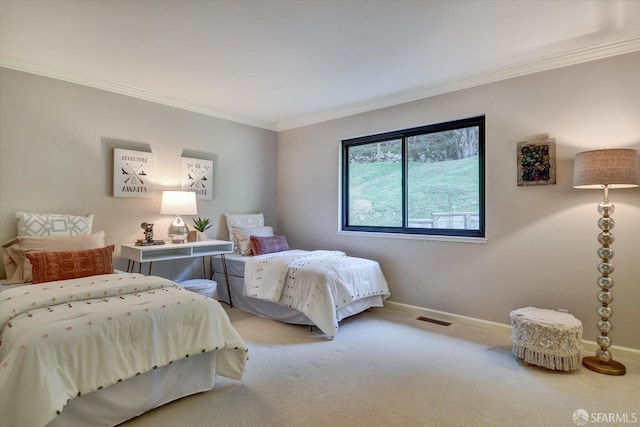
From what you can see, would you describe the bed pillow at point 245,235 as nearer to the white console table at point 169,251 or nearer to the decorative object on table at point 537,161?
the white console table at point 169,251

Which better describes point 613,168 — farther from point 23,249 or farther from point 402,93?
point 23,249

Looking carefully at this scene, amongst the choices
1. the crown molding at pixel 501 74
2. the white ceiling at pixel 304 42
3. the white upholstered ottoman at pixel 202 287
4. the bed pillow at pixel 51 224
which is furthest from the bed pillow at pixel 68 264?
the crown molding at pixel 501 74

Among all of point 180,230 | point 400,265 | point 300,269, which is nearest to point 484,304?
point 400,265

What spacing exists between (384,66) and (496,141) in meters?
1.30

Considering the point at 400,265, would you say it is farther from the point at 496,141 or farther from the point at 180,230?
the point at 180,230

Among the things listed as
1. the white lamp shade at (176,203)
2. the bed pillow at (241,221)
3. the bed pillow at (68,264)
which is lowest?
the bed pillow at (68,264)

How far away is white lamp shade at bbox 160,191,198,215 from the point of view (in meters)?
3.68

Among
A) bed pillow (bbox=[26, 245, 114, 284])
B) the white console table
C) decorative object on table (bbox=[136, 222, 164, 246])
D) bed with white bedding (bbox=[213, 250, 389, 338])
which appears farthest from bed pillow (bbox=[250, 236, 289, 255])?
bed pillow (bbox=[26, 245, 114, 284])

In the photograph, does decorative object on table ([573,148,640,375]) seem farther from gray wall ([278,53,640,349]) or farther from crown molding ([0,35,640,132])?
crown molding ([0,35,640,132])

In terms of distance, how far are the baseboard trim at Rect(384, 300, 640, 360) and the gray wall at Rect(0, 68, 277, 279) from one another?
254 cm

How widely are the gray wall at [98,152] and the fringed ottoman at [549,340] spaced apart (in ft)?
11.6

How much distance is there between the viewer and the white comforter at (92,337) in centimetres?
141

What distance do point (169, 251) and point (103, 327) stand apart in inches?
71.4

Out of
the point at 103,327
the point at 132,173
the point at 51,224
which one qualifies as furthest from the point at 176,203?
the point at 103,327
